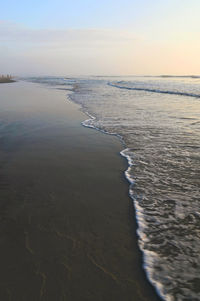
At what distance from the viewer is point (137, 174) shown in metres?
4.91

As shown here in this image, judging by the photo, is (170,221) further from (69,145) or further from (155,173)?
(69,145)

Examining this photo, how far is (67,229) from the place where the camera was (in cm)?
→ 305

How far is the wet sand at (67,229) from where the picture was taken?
88.2 inches

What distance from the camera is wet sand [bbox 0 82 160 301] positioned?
88.2 inches

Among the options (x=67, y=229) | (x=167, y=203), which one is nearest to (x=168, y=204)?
(x=167, y=203)

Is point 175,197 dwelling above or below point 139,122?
below

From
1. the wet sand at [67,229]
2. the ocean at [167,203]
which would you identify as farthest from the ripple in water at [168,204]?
the wet sand at [67,229]

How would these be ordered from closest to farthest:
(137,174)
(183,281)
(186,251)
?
(183,281)
(186,251)
(137,174)

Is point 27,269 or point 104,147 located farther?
point 104,147

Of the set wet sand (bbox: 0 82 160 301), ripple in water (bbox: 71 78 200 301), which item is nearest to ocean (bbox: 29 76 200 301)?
ripple in water (bbox: 71 78 200 301)

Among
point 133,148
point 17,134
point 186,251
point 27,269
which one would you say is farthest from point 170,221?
point 17,134

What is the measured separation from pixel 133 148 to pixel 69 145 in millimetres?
1895

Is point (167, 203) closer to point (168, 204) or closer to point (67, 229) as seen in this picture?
point (168, 204)

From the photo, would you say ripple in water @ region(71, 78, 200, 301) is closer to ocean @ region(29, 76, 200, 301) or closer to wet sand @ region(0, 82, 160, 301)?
ocean @ region(29, 76, 200, 301)
